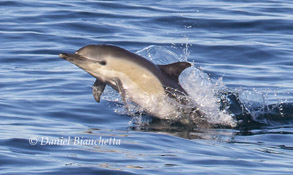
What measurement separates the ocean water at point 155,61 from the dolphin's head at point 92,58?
70 centimetres

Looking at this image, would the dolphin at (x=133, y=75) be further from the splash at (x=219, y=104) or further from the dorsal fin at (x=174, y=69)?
the splash at (x=219, y=104)

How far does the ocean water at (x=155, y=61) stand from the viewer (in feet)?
26.7

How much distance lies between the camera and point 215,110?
1070 cm

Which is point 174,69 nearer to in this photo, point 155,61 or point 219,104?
point 219,104

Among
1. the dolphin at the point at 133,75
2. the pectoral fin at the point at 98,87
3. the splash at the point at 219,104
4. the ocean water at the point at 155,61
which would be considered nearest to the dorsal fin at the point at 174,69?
the dolphin at the point at 133,75

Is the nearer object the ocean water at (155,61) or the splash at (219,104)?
the ocean water at (155,61)

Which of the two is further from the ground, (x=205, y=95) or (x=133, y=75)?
(x=133, y=75)

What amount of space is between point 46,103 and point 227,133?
2666 millimetres

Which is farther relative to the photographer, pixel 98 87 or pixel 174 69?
pixel 98 87

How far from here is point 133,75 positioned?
33.0 feet

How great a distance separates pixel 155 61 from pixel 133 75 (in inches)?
119

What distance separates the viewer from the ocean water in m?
8.15

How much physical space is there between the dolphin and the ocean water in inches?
12.6

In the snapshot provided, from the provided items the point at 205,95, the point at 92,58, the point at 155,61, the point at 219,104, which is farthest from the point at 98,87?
the point at 155,61
